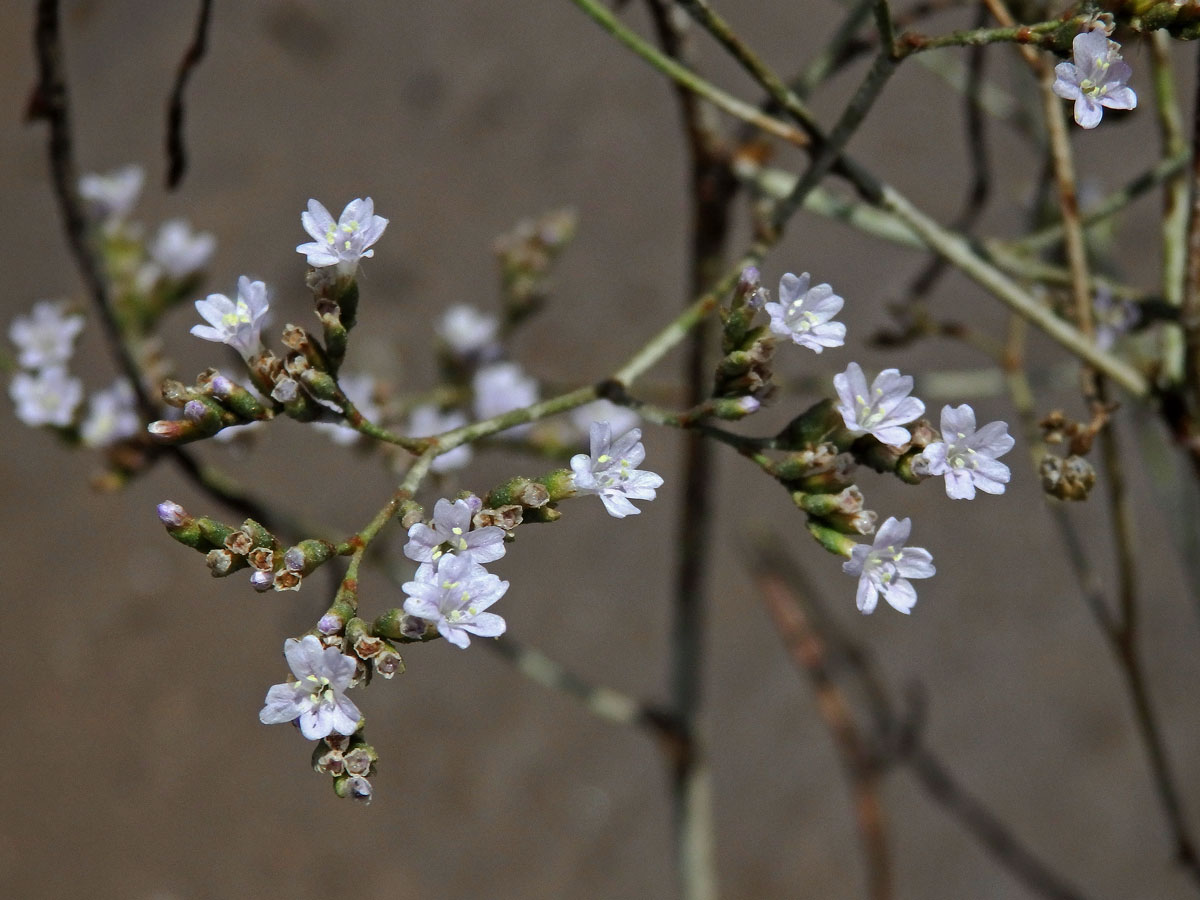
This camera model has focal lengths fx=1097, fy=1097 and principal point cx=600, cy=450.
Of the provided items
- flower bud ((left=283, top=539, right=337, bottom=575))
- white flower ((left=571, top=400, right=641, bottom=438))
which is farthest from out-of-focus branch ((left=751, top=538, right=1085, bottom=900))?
flower bud ((left=283, top=539, right=337, bottom=575))

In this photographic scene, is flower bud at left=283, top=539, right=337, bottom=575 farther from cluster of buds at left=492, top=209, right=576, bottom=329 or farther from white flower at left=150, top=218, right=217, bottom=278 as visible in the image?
white flower at left=150, top=218, right=217, bottom=278

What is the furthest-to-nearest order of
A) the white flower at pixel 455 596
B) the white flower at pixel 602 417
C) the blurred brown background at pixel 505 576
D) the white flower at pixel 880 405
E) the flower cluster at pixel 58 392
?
the blurred brown background at pixel 505 576, the white flower at pixel 602 417, the flower cluster at pixel 58 392, the white flower at pixel 880 405, the white flower at pixel 455 596

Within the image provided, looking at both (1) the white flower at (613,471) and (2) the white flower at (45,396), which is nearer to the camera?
(1) the white flower at (613,471)

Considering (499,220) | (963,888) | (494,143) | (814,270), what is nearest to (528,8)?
(494,143)

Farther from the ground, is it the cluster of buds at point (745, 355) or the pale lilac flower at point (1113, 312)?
the pale lilac flower at point (1113, 312)

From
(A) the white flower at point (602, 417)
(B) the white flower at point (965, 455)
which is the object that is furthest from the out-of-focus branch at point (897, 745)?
(B) the white flower at point (965, 455)

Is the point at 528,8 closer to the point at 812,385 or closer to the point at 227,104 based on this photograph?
the point at 227,104

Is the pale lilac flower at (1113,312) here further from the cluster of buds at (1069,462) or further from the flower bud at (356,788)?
the flower bud at (356,788)

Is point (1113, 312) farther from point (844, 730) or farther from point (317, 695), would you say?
point (844, 730)
